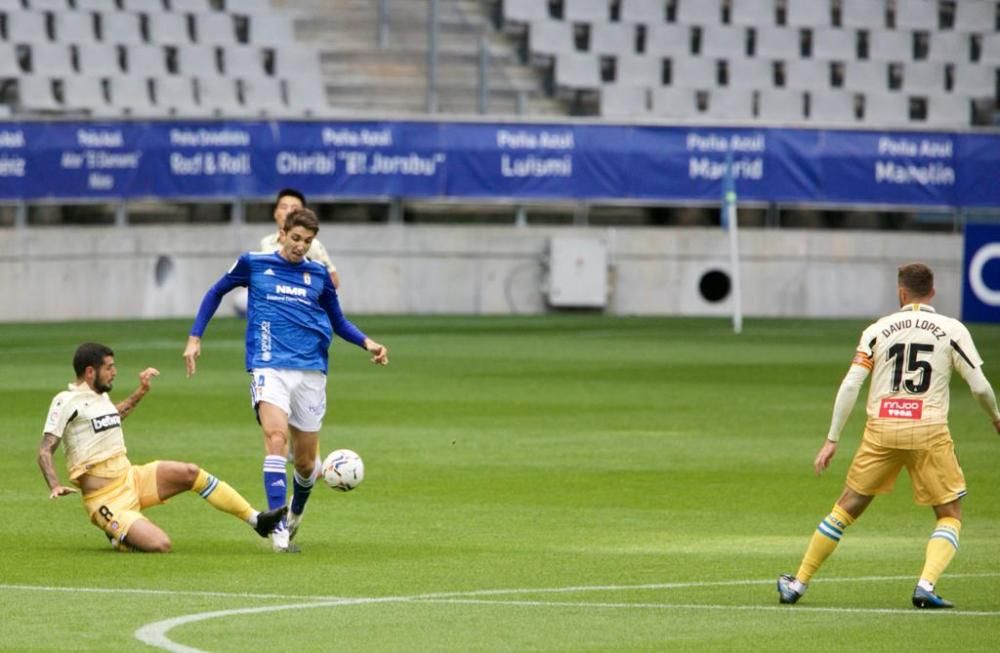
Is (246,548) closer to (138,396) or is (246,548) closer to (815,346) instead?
(138,396)

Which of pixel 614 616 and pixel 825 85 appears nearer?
pixel 614 616

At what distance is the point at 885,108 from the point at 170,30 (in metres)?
14.1

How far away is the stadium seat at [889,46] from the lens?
42.2 m

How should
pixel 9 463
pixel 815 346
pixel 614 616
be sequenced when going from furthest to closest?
pixel 815 346
pixel 9 463
pixel 614 616

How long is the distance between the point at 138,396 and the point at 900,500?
19.8 ft

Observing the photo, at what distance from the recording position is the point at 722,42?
1625 inches

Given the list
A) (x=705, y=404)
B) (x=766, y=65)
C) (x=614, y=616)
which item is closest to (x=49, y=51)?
(x=766, y=65)

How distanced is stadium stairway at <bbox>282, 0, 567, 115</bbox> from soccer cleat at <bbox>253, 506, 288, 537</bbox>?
91.9 feet

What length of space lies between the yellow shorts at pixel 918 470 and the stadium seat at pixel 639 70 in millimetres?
30763

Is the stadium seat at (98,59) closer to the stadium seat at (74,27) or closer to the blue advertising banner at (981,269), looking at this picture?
the stadium seat at (74,27)

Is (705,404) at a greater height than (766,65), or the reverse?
(766,65)

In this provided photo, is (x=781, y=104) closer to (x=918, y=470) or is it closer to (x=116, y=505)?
(x=116, y=505)

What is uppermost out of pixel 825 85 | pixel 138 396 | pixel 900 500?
pixel 825 85

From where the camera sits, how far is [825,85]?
41.7 meters
